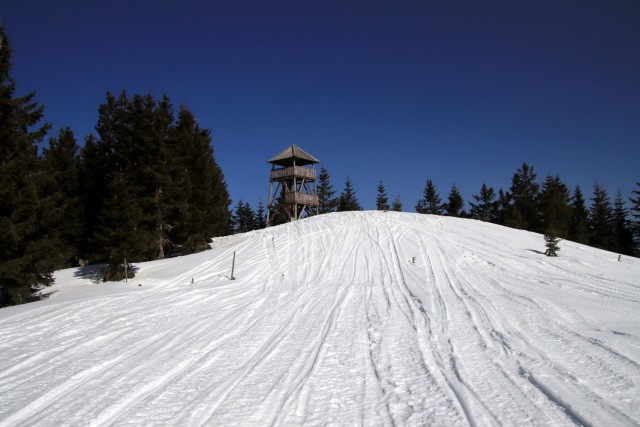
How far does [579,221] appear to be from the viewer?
5019 cm

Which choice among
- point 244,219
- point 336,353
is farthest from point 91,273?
point 244,219

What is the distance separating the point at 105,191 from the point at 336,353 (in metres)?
24.0

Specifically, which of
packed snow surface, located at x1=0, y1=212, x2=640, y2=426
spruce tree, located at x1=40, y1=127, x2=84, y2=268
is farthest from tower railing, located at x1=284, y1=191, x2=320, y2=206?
packed snow surface, located at x1=0, y1=212, x2=640, y2=426

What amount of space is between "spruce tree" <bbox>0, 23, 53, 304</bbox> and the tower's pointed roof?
25079 mm

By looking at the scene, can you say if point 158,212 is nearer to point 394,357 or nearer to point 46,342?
point 46,342

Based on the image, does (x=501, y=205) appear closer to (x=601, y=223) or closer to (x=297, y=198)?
(x=601, y=223)

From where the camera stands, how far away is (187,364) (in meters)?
5.89

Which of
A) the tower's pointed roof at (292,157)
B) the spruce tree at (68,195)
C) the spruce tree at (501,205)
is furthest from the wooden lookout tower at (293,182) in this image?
the spruce tree at (501,205)

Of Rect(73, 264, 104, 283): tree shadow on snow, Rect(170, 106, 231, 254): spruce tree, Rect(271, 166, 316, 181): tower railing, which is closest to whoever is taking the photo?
Rect(73, 264, 104, 283): tree shadow on snow

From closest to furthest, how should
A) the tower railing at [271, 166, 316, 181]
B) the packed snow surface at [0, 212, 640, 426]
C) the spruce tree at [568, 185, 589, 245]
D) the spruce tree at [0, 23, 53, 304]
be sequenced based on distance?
the packed snow surface at [0, 212, 640, 426] < the spruce tree at [0, 23, 53, 304] < the tower railing at [271, 166, 316, 181] < the spruce tree at [568, 185, 589, 245]

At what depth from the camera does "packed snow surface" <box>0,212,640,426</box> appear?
4234 millimetres

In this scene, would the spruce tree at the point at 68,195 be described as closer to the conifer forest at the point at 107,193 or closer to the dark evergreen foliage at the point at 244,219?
the conifer forest at the point at 107,193

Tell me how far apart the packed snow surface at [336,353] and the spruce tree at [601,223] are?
4441 cm

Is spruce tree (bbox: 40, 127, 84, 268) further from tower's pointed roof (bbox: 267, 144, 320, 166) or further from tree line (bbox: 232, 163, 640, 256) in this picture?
tree line (bbox: 232, 163, 640, 256)
